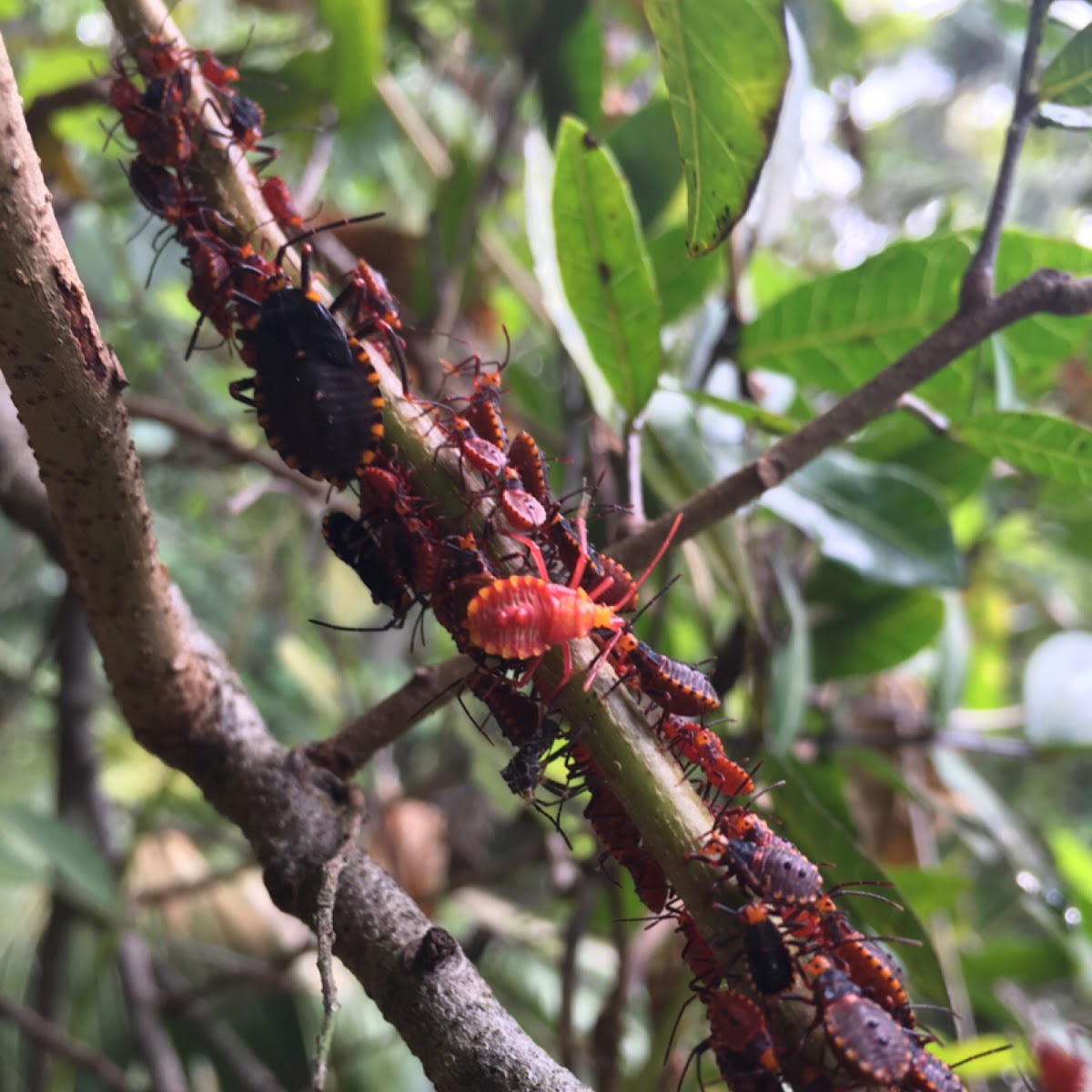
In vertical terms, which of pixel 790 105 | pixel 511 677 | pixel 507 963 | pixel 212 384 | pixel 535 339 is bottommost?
pixel 511 677

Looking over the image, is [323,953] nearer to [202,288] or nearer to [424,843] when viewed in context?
[202,288]

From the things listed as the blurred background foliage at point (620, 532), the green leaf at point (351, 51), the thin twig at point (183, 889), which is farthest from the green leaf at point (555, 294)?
the thin twig at point (183, 889)

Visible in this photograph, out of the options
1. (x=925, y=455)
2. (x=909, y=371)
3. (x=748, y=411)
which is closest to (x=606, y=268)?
(x=748, y=411)

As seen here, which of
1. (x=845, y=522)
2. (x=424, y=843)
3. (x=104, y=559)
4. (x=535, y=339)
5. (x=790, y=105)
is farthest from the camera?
(x=535, y=339)

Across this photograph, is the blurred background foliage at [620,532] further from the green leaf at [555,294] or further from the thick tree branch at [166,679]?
the thick tree branch at [166,679]

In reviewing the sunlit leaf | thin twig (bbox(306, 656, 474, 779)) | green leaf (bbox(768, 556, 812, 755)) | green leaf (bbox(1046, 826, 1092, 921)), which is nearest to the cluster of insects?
thin twig (bbox(306, 656, 474, 779))

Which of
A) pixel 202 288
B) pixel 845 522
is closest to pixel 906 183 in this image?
pixel 845 522
